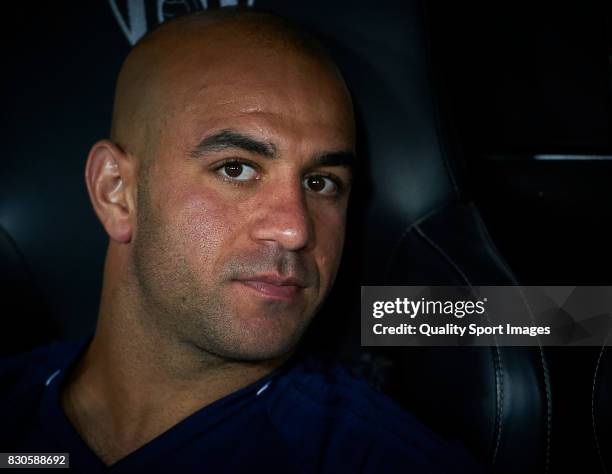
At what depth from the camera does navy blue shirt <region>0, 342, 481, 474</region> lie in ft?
2.85

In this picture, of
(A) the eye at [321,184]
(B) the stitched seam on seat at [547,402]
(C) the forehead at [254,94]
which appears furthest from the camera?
(A) the eye at [321,184]

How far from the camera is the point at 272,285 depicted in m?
0.88

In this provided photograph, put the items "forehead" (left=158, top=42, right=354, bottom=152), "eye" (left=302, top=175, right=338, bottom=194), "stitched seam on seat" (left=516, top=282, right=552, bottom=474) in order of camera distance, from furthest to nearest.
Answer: "eye" (left=302, top=175, right=338, bottom=194), "forehead" (left=158, top=42, right=354, bottom=152), "stitched seam on seat" (left=516, top=282, right=552, bottom=474)

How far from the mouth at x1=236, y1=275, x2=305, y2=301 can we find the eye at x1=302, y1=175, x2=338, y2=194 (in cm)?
19

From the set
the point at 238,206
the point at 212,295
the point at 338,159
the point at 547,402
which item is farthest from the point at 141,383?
the point at 547,402

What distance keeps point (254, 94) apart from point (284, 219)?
21 centimetres

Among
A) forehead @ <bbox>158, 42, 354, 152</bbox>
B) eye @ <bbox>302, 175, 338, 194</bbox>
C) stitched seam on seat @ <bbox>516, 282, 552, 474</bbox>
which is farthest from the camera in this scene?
eye @ <bbox>302, 175, 338, 194</bbox>

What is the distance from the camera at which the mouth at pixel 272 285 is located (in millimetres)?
870

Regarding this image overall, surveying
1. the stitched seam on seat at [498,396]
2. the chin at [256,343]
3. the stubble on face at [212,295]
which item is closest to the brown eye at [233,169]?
the stubble on face at [212,295]

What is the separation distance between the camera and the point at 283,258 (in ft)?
2.86

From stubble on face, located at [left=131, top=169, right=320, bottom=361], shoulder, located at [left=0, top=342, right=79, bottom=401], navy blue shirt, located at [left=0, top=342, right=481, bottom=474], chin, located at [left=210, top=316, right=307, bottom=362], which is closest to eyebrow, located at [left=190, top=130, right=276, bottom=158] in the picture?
stubble on face, located at [left=131, top=169, right=320, bottom=361]

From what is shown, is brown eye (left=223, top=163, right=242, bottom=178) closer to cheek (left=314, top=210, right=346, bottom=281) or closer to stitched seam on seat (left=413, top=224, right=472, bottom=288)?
cheek (left=314, top=210, right=346, bottom=281)

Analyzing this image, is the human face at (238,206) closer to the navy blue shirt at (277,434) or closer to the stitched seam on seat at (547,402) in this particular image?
the navy blue shirt at (277,434)

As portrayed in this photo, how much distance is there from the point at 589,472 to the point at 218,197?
660 millimetres
